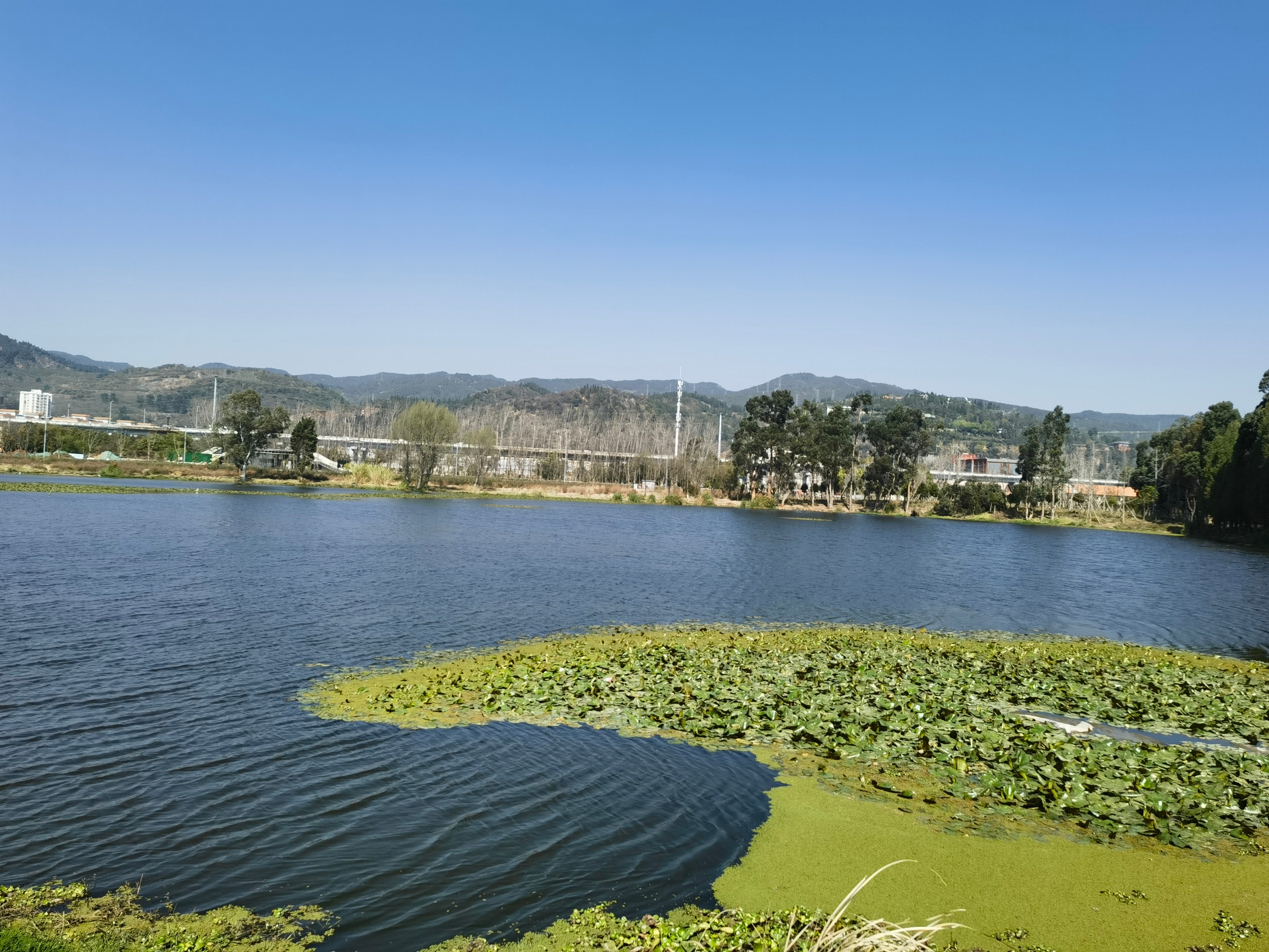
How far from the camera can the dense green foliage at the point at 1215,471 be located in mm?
81125

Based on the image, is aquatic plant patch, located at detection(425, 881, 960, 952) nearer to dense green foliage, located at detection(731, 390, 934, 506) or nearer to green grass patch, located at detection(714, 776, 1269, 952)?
green grass patch, located at detection(714, 776, 1269, 952)

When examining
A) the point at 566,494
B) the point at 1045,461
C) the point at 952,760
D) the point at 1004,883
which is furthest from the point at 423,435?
the point at 1004,883

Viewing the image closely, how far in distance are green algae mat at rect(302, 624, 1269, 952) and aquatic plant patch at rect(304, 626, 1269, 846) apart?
0.18ft

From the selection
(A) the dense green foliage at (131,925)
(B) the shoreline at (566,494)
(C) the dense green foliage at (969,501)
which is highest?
(C) the dense green foliage at (969,501)

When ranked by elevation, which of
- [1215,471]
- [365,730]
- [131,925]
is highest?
[1215,471]

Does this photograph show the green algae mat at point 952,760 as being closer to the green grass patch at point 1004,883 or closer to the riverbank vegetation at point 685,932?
the green grass patch at point 1004,883

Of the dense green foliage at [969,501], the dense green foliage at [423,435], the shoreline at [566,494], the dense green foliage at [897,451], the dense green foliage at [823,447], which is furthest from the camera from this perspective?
the dense green foliage at [969,501]

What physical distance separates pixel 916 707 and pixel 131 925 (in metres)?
12.8

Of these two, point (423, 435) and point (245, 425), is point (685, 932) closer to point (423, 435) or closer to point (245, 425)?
point (423, 435)

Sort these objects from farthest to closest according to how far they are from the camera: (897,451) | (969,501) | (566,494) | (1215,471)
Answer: (897,451)
(969,501)
(566,494)
(1215,471)

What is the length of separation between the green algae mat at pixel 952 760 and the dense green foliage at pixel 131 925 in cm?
442

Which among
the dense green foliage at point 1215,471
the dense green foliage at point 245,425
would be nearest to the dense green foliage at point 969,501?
the dense green foliage at point 1215,471

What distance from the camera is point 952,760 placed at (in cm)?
1333

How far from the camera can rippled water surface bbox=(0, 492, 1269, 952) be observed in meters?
9.20
